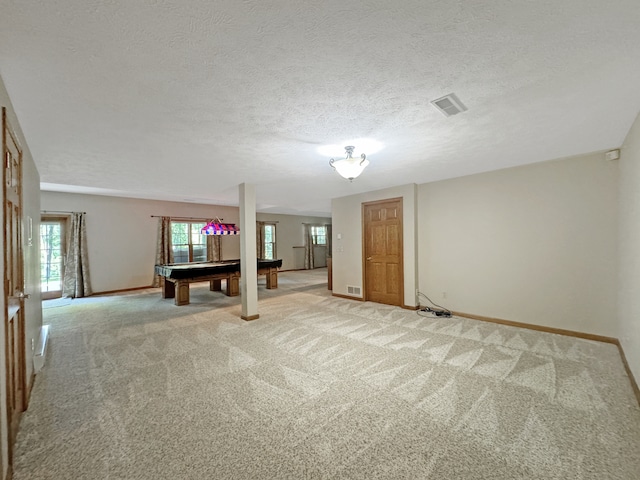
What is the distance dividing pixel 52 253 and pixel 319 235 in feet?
28.2

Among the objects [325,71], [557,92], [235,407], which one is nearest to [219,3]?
[325,71]

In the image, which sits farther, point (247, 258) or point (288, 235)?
point (288, 235)

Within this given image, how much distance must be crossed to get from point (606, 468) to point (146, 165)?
505 cm

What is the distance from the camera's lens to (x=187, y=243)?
27.2 ft

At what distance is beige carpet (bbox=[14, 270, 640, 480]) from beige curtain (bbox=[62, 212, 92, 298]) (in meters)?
3.19

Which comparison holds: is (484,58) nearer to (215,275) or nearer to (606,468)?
(606,468)

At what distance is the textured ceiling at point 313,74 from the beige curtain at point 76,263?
429cm

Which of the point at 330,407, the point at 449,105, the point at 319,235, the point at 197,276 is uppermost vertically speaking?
the point at 449,105

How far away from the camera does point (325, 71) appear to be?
1.67 m

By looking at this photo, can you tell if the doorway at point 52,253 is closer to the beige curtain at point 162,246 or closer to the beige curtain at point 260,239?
the beige curtain at point 162,246

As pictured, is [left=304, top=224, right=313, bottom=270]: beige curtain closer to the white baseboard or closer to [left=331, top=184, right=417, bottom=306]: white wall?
[left=331, top=184, right=417, bottom=306]: white wall

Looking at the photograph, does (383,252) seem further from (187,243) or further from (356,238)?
(187,243)

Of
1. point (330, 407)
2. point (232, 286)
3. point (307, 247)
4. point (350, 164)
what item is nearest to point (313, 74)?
point (350, 164)

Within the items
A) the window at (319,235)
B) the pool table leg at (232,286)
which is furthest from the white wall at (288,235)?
the pool table leg at (232,286)
